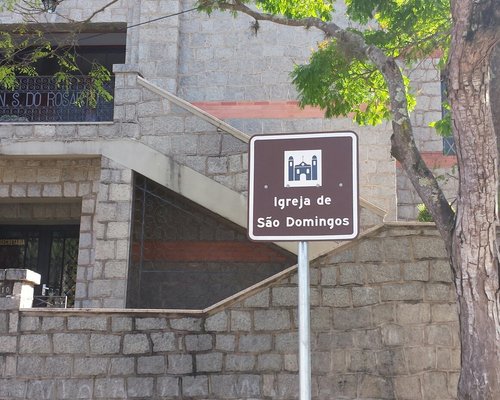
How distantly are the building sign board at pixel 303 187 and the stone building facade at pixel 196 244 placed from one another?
3.76 metres

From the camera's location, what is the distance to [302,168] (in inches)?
133

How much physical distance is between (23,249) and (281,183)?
9222 millimetres

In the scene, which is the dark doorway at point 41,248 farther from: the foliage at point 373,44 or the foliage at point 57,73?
the foliage at point 373,44

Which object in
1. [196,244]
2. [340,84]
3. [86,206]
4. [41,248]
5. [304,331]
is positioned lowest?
[304,331]

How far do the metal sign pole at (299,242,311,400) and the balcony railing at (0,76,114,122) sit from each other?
749 cm

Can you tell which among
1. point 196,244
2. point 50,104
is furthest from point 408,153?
point 50,104

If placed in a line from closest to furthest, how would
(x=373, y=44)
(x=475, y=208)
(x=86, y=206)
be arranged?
(x=475, y=208) < (x=373, y=44) < (x=86, y=206)

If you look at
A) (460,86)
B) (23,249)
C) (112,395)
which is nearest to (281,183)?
(460,86)

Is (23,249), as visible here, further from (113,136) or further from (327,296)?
(327,296)

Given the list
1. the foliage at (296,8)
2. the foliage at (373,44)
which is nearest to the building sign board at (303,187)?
the foliage at (373,44)

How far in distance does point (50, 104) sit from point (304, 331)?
8219 millimetres

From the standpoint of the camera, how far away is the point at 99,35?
1244 cm

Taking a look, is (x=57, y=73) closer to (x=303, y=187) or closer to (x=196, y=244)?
(x=196, y=244)

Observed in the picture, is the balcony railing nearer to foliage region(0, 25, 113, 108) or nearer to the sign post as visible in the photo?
foliage region(0, 25, 113, 108)
